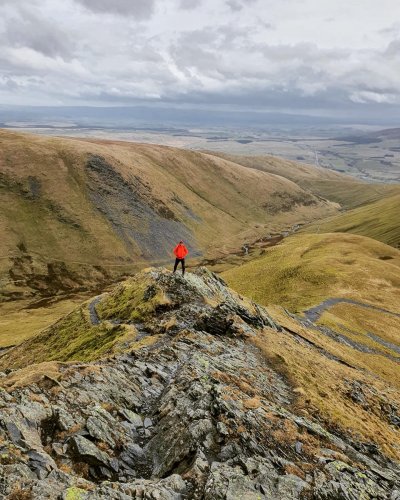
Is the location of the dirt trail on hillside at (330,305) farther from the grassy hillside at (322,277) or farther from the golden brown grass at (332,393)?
the golden brown grass at (332,393)

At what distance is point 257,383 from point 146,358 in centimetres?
957

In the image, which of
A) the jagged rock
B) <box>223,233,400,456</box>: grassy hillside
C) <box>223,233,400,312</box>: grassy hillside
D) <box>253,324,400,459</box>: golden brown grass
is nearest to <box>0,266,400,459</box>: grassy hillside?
<box>253,324,400,459</box>: golden brown grass

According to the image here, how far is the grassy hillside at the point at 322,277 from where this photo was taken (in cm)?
10331

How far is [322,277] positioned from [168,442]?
324ft

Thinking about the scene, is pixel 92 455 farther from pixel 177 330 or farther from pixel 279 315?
pixel 279 315

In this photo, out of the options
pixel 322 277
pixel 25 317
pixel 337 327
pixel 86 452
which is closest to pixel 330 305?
pixel 337 327

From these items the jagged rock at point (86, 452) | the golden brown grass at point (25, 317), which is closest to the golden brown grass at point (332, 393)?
the jagged rock at point (86, 452)

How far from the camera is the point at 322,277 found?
114188 millimetres

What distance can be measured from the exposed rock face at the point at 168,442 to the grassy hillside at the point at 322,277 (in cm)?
6683

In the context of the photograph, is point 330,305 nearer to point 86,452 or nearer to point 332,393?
point 332,393

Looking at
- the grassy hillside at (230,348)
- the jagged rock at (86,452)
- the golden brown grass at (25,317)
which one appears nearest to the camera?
the jagged rock at (86,452)

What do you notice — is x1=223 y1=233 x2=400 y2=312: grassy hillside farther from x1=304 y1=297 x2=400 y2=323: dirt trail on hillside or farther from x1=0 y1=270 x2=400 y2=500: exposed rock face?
x1=0 y1=270 x2=400 y2=500: exposed rock face

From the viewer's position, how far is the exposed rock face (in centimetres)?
1742

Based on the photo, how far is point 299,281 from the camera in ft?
374
